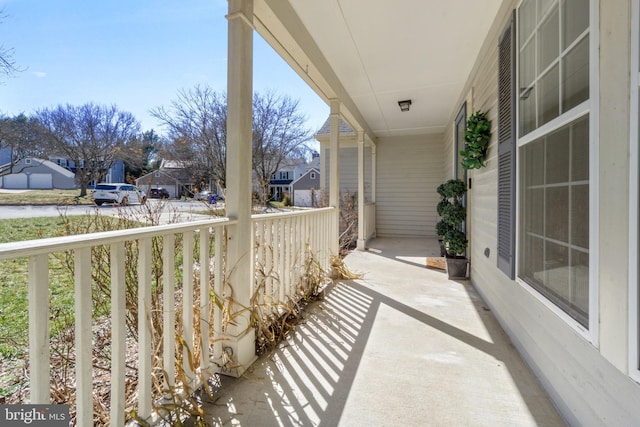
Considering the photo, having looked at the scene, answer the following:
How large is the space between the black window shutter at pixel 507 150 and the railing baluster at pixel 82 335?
2529 mm

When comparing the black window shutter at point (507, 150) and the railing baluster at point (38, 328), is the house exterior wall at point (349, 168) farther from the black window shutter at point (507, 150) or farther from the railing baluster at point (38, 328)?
the railing baluster at point (38, 328)

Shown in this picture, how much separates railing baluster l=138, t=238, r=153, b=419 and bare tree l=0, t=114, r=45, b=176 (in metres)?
0.83

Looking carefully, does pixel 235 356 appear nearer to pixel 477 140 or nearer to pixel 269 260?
pixel 269 260

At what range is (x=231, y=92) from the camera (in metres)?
1.88

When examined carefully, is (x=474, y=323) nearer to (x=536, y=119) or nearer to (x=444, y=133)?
(x=536, y=119)

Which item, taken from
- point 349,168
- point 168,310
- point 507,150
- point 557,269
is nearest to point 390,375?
point 557,269

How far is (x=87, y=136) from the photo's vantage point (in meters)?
2.20

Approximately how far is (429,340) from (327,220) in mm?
2076

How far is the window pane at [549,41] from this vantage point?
5.60ft

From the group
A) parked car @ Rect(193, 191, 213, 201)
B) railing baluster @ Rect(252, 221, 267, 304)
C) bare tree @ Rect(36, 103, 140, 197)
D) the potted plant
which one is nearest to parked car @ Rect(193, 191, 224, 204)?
parked car @ Rect(193, 191, 213, 201)

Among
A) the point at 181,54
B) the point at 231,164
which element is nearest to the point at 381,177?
the point at 181,54

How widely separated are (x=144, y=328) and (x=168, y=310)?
5.3 inches

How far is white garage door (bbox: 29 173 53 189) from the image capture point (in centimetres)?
171

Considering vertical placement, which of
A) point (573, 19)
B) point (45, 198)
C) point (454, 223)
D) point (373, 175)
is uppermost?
point (573, 19)
